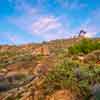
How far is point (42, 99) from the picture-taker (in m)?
14.9

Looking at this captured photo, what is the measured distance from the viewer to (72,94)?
1452 centimetres

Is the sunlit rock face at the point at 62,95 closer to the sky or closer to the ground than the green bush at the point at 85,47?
closer to the ground

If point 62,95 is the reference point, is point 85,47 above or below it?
above

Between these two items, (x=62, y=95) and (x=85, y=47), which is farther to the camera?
(x=85, y=47)

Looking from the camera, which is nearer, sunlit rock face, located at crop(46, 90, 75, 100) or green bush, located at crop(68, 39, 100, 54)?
sunlit rock face, located at crop(46, 90, 75, 100)

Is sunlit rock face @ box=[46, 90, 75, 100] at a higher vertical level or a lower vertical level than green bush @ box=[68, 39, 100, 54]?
lower

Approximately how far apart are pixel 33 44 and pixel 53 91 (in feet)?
402

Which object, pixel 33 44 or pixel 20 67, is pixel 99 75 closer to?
pixel 20 67

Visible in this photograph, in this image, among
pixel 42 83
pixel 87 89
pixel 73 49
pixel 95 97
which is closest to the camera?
pixel 95 97

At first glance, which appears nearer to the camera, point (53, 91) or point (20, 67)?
point (53, 91)

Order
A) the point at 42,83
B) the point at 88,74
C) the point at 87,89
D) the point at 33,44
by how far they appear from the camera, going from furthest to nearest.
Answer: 1. the point at 33,44
2. the point at 88,74
3. the point at 42,83
4. the point at 87,89

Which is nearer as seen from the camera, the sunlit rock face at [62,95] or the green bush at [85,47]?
the sunlit rock face at [62,95]

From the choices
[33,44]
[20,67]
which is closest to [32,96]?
[20,67]

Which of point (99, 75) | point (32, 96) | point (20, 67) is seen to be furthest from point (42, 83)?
point (20, 67)
